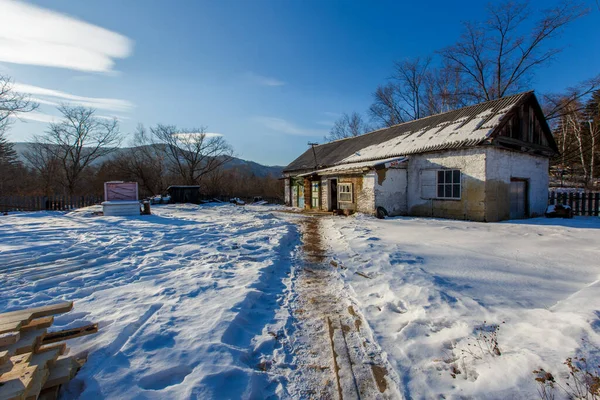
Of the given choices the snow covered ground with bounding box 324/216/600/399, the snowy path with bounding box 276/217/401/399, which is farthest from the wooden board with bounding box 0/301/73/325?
the snow covered ground with bounding box 324/216/600/399

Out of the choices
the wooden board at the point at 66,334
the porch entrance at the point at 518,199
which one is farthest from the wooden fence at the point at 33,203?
the porch entrance at the point at 518,199

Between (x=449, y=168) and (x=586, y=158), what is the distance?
2425 cm

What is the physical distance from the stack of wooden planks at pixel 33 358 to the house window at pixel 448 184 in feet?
42.1

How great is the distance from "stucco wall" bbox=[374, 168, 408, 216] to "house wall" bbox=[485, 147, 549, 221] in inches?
143

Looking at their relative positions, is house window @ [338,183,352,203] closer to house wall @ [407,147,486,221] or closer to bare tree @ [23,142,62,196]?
house wall @ [407,147,486,221]

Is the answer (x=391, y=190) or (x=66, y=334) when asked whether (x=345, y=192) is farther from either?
(x=66, y=334)

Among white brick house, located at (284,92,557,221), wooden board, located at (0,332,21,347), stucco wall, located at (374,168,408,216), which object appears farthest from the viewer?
stucco wall, located at (374,168,408,216)

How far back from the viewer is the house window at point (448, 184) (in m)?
11.7

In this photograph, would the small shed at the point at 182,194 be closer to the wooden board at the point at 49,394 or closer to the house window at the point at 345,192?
the house window at the point at 345,192

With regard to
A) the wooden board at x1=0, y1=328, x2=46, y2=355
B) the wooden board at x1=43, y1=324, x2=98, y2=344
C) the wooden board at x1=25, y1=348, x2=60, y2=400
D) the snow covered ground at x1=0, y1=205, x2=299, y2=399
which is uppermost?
the wooden board at x1=0, y1=328, x2=46, y2=355

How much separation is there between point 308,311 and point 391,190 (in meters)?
10.8

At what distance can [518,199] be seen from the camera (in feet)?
40.4

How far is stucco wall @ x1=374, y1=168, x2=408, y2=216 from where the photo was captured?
42.2ft

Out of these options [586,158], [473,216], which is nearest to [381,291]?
[473,216]
